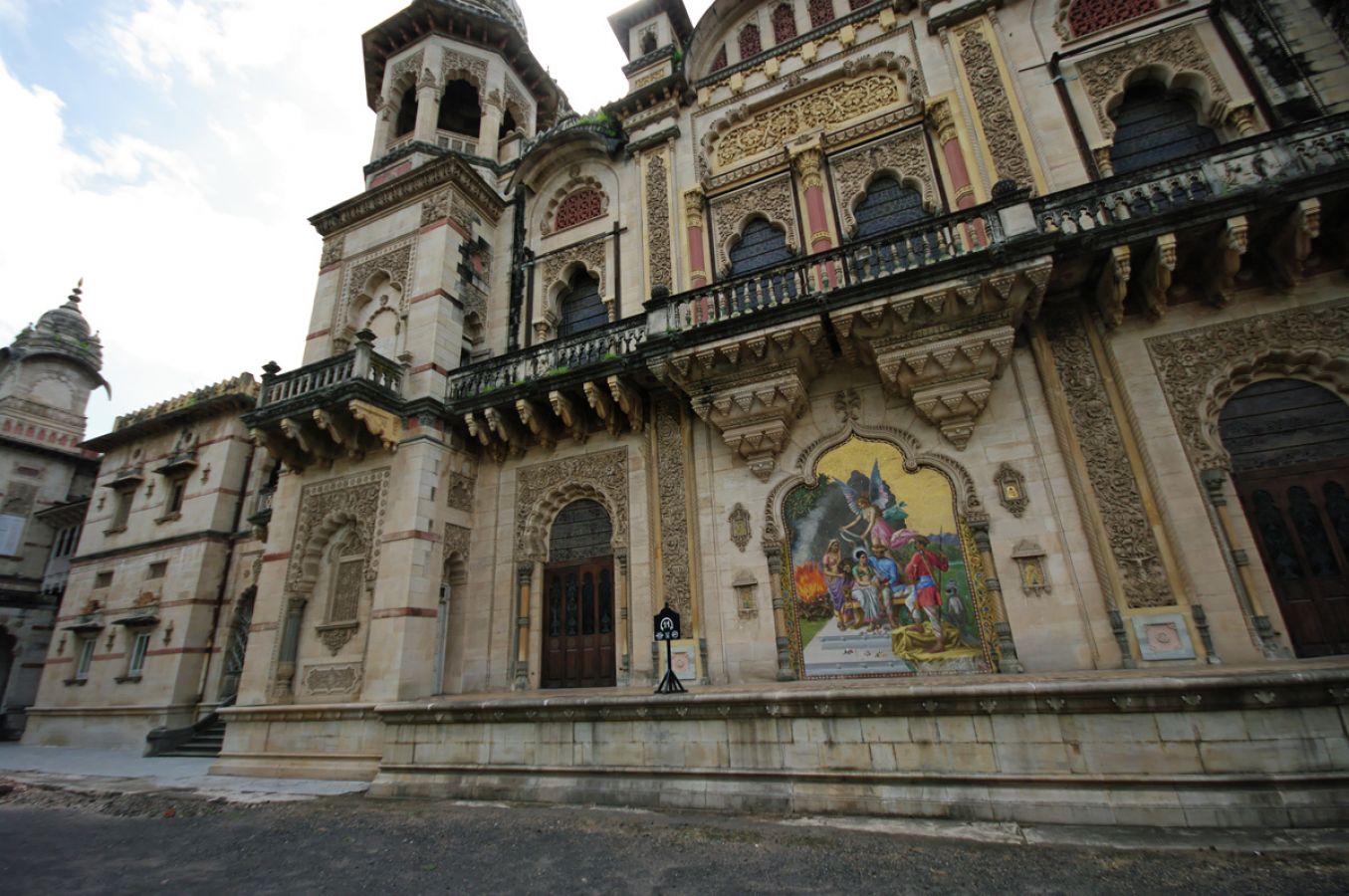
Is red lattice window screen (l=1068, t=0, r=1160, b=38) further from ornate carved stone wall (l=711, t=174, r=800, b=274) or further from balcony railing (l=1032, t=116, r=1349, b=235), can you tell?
ornate carved stone wall (l=711, t=174, r=800, b=274)

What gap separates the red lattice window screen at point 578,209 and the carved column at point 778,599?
8.80 meters

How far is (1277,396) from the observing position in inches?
316

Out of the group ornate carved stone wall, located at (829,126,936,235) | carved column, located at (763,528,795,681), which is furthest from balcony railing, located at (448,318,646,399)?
ornate carved stone wall, located at (829,126,936,235)

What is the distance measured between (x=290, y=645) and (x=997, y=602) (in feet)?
40.1

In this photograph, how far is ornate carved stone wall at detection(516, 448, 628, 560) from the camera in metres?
11.4

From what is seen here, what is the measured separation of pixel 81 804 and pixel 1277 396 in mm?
17110

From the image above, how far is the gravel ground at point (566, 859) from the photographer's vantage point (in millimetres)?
4324

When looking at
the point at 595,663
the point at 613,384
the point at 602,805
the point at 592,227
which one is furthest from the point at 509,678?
the point at 592,227

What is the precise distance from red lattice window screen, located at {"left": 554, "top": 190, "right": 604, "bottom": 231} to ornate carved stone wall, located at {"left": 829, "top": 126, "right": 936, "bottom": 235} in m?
5.48


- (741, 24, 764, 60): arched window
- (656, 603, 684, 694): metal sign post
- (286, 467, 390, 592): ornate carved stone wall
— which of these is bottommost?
(656, 603, 684, 694): metal sign post

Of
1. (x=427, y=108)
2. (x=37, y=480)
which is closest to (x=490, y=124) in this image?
(x=427, y=108)

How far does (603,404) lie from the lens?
1127cm

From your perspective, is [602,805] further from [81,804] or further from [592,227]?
[592,227]

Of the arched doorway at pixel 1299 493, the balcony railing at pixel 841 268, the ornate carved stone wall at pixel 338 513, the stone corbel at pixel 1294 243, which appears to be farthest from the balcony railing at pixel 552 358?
the stone corbel at pixel 1294 243
